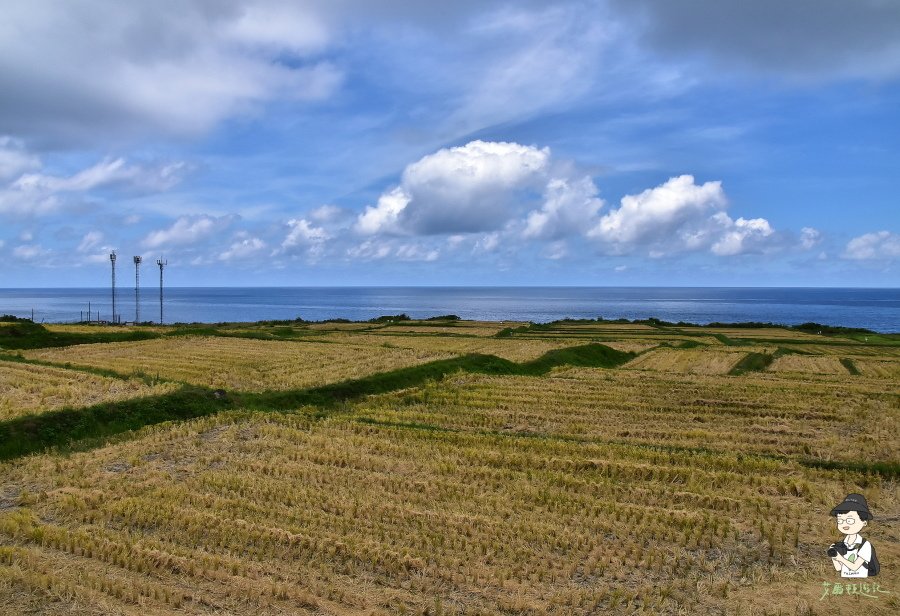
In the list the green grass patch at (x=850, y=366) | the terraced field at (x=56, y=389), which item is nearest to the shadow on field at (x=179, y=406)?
the terraced field at (x=56, y=389)

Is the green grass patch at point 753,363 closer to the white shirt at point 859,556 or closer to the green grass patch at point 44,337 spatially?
the white shirt at point 859,556

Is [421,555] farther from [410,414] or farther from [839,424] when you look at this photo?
[839,424]

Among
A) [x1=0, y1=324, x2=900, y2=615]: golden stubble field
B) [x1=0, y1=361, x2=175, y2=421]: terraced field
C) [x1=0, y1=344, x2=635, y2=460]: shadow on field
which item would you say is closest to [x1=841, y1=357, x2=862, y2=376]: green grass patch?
[x1=0, y1=324, x2=900, y2=615]: golden stubble field

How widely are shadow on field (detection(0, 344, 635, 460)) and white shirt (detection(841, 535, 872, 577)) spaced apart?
47.3ft

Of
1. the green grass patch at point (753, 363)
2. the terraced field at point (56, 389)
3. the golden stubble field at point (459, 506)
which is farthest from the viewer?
the green grass patch at point (753, 363)

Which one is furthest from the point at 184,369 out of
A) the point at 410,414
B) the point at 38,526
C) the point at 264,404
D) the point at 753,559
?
the point at 753,559

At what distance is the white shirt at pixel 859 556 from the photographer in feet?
27.7

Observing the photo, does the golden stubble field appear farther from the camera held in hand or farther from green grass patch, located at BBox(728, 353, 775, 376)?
green grass patch, located at BBox(728, 353, 775, 376)

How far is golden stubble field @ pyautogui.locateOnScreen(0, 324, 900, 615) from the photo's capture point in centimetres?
817

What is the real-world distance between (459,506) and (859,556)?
615cm

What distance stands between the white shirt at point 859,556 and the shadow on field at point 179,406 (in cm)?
1443

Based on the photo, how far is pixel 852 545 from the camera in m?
8.91

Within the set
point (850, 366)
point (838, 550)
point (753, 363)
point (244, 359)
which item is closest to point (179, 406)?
point (244, 359)

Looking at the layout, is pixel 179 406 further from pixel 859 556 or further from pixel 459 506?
pixel 859 556
